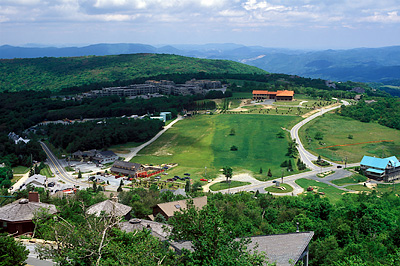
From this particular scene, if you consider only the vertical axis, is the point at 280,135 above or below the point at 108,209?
below

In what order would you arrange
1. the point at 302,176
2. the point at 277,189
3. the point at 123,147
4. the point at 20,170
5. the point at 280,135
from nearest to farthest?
1. the point at 277,189
2. the point at 302,176
3. the point at 20,170
4. the point at 123,147
5. the point at 280,135

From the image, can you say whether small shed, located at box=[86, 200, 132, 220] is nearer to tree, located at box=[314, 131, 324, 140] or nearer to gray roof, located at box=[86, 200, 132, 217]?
gray roof, located at box=[86, 200, 132, 217]

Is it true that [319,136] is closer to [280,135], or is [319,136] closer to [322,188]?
[280,135]

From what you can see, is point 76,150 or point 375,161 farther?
Result: point 76,150

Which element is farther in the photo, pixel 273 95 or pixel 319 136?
pixel 273 95

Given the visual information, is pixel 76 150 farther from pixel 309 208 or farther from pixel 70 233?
pixel 70 233

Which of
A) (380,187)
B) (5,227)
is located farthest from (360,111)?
(5,227)

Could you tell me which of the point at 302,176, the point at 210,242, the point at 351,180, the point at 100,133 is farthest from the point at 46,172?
the point at 210,242

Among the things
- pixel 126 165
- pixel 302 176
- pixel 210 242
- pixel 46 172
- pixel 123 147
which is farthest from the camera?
pixel 123 147
